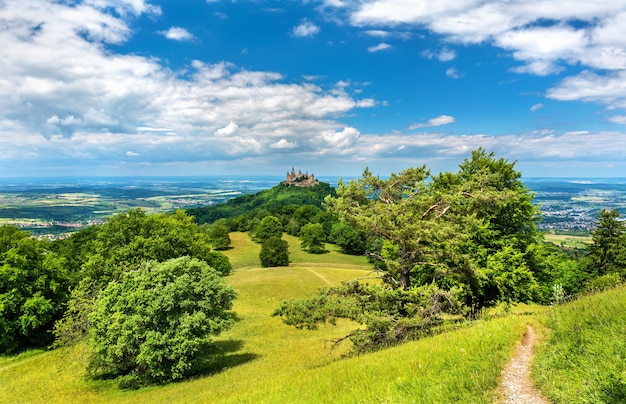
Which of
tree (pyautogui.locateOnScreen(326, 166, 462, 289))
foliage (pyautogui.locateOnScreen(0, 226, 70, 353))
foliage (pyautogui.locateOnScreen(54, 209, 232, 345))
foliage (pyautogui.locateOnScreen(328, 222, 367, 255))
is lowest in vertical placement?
foliage (pyautogui.locateOnScreen(328, 222, 367, 255))

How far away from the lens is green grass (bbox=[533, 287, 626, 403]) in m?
5.87

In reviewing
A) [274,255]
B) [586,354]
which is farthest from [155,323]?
[274,255]

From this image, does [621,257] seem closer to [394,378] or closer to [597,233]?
[597,233]

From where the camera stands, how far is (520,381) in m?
7.35

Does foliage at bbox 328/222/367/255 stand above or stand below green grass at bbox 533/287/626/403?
below

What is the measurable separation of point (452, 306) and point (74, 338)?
23.9 metres

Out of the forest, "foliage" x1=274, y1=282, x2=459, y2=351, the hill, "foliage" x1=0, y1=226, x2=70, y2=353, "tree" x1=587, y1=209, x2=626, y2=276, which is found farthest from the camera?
the hill

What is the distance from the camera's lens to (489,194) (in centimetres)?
1681

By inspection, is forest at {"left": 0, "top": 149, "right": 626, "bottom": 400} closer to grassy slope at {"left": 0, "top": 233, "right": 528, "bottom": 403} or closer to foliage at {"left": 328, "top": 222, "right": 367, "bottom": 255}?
grassy slope at {"left": 0, "top": 233, "right": 528, "bottom": 403}

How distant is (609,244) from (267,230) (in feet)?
249

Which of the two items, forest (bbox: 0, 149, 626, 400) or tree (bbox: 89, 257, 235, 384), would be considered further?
tree (bbox: 89, 257, 235, 384)

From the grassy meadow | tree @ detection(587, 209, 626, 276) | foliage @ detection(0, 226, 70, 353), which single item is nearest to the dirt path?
the grassy meadow

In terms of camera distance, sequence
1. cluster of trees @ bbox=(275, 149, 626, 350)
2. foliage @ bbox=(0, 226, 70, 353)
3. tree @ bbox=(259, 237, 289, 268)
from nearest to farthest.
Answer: cluster of trees @ bbox=(275, 149, 626, 350), foliage @ bbox=(0, 226, 70, 353), tree @ bbox=(259, 237, 289, 268)

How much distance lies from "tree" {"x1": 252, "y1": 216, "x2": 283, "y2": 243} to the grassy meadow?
52.7 m
